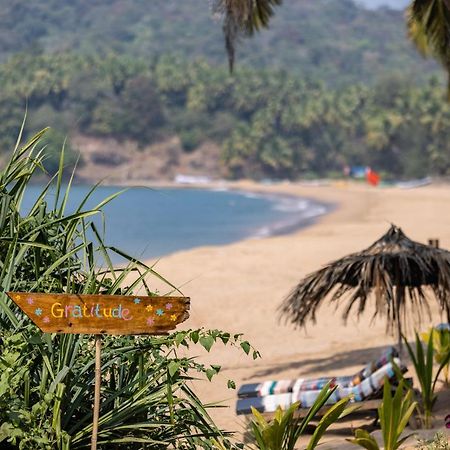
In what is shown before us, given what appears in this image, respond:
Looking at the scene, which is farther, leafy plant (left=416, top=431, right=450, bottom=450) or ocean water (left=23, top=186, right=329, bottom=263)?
ocean water (left=23, top=186, right=329, bottom=263)

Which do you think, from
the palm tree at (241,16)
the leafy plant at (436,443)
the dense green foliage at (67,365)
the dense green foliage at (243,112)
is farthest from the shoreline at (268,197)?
the dense green foliage at (243,112)

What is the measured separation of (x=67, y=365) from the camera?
4.73 metres

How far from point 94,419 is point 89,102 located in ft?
376

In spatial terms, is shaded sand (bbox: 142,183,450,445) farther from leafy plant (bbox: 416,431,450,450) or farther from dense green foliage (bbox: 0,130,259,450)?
leafy plant (bbox: 416,431,450,450)

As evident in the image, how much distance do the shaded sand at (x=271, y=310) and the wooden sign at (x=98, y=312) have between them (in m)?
0.63

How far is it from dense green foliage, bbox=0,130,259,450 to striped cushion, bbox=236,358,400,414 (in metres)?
2.69

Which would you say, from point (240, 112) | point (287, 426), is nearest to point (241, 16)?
point (287, 426)

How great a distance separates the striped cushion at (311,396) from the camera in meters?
7.63

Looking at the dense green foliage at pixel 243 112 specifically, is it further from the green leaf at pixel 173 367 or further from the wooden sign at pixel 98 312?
the wooden sign at pixel 98 312

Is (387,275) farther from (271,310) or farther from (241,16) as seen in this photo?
(271,310)

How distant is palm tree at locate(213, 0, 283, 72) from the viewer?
9.94 metres

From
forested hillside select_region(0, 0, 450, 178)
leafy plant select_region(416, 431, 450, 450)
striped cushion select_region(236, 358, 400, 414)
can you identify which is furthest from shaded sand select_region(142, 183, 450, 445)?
forested hillside select_region(0, 0, 450, 178)

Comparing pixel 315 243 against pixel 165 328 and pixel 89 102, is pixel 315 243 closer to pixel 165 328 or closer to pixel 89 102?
pixel 165 328

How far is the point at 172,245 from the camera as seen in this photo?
37.6 meters
